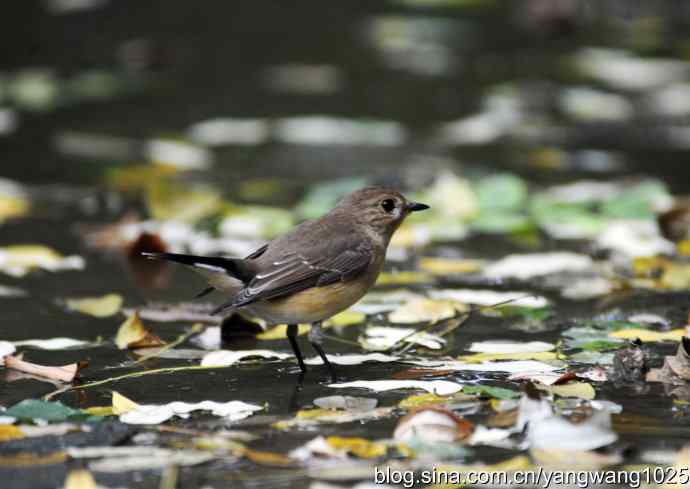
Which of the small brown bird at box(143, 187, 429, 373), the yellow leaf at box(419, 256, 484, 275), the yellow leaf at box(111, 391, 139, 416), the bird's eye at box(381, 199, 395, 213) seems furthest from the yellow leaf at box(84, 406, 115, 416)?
the yellow leaf at box(419, 256, 484, 275)

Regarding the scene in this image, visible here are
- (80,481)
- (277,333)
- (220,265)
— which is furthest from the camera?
(277,333)

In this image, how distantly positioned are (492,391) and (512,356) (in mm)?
729

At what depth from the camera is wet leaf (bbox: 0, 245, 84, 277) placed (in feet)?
22.2

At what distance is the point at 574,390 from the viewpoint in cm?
446

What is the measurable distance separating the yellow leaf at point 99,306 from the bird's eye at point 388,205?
1371 millimetres

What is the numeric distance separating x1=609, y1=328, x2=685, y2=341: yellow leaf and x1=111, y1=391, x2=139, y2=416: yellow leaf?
2.14 metres

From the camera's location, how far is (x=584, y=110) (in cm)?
1004

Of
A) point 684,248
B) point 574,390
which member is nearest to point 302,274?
point 574,390

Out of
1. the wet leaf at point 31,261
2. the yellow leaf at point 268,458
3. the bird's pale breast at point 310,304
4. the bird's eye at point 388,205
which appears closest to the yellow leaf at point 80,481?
the yellow leaf at point 268,458

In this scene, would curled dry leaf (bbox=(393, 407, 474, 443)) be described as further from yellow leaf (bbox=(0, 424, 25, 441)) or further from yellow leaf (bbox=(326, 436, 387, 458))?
yellow leaf (bbox=(0, 424, 25, 441))

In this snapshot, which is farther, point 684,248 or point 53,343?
point 684,248

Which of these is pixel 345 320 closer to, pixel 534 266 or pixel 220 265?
pixel 220 265

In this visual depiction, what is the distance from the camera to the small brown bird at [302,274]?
505cm

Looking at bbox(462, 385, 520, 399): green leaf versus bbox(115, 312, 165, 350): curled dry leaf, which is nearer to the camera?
bbox(462, 385, 520, 399): green leaf
